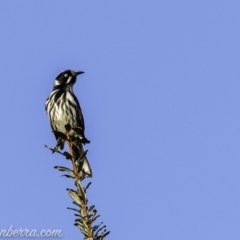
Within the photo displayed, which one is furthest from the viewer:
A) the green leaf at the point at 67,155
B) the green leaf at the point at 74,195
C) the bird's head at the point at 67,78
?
the bird's head at the point at 67,78

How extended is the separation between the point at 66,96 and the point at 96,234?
7873mm

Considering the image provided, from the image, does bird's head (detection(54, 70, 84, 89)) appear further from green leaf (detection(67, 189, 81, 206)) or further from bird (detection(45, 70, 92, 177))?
green leaf (detection(67, 189, 81, 206))

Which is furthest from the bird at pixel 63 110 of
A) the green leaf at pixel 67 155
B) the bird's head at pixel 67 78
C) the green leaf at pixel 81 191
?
the green leaf at pixel 81 191

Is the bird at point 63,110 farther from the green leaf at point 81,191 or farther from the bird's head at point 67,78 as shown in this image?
the green leaf at point 81,191

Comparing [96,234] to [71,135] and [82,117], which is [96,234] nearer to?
[71,135]

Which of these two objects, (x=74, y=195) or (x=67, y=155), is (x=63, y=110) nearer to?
(x=67, y=155)

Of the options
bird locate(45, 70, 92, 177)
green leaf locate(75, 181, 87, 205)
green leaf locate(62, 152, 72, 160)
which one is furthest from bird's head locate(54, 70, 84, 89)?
green leaf locate(75, 181, 87, 205)

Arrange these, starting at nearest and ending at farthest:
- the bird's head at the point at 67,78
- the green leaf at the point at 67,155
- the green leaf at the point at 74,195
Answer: the green leaf at the point at 74,195
the green leaf at the point at 67,155
the bird's head at the point at 67,78

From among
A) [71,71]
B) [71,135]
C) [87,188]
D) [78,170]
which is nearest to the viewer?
[87,188]

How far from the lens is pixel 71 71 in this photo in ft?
35.9

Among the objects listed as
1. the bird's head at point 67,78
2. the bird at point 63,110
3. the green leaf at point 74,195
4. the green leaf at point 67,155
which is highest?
the bird's head at point 67,78

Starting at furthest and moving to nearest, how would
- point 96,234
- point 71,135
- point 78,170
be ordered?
1. point 71,135
2. point 78,170
3. point 96,234

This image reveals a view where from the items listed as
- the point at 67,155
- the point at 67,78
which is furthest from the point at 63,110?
the point at 67,155

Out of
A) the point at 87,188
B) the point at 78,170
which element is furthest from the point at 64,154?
the point at 87,188
